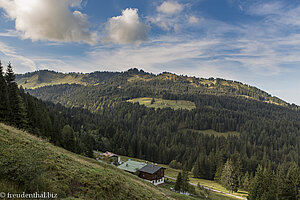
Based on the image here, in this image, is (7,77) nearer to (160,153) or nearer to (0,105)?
(0,105)

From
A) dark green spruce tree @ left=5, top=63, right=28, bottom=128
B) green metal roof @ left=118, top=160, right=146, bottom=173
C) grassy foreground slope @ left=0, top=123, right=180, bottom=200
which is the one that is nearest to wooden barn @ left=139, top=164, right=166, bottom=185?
green metal roof @ left=118, top=160, right=146, bottom=173

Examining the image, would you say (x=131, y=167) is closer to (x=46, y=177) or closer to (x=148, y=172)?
(x=148, y=172)

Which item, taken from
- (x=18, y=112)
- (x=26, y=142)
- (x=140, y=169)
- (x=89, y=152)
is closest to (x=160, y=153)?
(x=140, y=169)

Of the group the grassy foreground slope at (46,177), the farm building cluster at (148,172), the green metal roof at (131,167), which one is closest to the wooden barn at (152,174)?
the farm building cluster at (148,172)

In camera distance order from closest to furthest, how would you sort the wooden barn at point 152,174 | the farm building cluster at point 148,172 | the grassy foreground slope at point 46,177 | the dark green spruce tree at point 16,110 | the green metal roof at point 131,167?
Result: the grassy foreground slope at point 46,177, the dark green spruce tree at point 16,110, the wooden barn at point 152,174, the farm building cluster at point 148,172, the green metal roof at point 131,167

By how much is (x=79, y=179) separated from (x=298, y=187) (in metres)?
Result: 65.1

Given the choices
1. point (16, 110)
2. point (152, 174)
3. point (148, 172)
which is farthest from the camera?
point (148, 172)

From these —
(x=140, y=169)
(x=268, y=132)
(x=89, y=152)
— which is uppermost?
(x=268, y=132)

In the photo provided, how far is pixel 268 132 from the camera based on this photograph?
629 ft

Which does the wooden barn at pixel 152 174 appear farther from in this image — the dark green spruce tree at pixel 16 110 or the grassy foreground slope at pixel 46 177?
the grassy foreground slope at pixel 46 177

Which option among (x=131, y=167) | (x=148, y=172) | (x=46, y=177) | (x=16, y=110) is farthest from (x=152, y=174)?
(x=46, y=177)

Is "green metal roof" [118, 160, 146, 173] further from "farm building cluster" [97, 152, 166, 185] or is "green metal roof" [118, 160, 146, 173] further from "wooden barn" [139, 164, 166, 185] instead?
"wooden barn" [139, 164, 166, 185]

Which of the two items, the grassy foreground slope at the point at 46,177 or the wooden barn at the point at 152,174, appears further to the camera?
the wooden barn at the point at 152,174

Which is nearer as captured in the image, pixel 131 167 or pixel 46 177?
pixel 46 177
